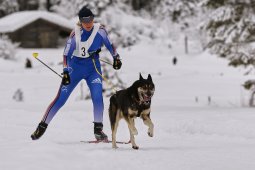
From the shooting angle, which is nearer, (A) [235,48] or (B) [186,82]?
(A) [235,48]

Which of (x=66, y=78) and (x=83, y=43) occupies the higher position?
(x=83, y=43)

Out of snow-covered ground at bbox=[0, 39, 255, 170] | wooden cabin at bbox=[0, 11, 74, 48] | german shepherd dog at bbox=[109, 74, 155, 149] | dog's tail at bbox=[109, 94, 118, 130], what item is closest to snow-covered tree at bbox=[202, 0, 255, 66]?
snow-covered ground at bbox=[0, 39, 255, 170]

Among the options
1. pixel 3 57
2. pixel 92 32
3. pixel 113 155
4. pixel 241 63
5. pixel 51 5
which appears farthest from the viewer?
pixel 51 5

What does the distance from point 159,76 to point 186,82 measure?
4.11 meters

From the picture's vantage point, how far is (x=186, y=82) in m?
34.2

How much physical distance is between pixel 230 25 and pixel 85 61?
1262 cm

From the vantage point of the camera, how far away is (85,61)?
866 cm

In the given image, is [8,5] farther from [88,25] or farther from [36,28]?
[88,25]

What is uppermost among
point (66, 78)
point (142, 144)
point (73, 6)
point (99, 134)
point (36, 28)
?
point (73, 6)

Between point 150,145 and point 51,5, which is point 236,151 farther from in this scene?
point 51,5

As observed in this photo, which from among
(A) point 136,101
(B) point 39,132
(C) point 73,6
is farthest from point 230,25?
(C) point 73,6

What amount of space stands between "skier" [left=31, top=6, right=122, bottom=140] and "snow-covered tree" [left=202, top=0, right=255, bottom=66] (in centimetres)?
1076

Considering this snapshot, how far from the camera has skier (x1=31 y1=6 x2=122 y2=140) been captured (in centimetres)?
848

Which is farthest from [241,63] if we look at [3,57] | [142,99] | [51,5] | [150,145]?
[51,5]
